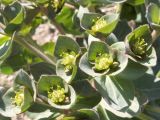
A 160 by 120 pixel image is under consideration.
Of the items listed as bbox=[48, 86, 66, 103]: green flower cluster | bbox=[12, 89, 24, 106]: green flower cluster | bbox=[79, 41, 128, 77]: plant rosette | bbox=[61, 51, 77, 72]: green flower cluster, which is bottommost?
bbox=[12, 89, 24, 106]: green flower cluster

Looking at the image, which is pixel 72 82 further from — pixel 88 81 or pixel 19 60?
pixel 19 60

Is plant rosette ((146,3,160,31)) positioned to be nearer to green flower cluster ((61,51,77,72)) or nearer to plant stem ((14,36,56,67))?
green flower cluster ((61,51,77,72))

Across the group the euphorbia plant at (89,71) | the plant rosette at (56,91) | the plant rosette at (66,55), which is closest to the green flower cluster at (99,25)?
the euphorbia plant at (89,71)

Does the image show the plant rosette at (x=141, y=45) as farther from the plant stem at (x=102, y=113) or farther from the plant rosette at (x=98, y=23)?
the plant stem at (x=102, y=113)

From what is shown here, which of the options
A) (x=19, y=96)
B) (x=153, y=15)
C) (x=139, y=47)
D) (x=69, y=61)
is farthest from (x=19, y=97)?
(x=153, y=15)

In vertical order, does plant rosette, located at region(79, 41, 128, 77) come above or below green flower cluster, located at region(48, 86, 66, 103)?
above

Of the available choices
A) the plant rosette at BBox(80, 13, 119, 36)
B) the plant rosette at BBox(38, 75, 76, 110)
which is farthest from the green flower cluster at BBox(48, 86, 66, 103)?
the plant rosette at BBox(80, 13, 119, 36)

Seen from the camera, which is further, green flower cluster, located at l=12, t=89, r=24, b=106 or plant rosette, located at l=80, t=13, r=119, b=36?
green flower cluster, located at l=12, t=89, r=24, b=106
